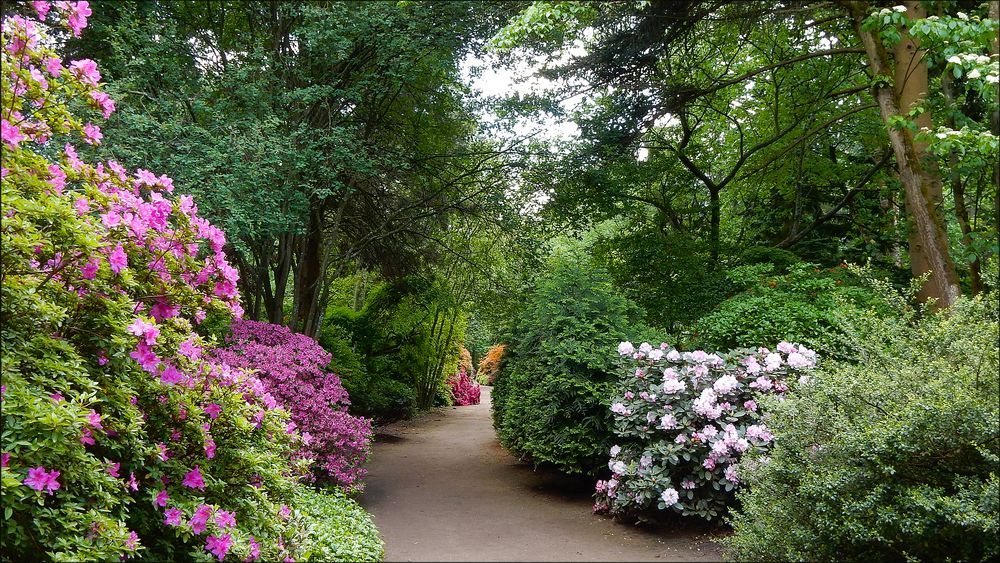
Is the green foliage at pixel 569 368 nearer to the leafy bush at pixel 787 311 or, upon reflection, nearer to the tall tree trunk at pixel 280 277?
the leafy bush at pixel 787 311

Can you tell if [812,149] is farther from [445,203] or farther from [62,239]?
[62,239]

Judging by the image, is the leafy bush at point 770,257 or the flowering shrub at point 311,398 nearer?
the flowering shrub at point 311,398

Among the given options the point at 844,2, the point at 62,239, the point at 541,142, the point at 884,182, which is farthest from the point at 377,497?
the point at 884,182

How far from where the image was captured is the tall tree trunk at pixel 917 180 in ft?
17.7

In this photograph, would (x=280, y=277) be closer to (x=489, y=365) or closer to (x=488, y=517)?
(x=488, y=517)

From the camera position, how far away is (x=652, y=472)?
16.7 ft

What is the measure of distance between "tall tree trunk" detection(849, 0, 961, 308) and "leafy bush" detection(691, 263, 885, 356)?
1.80ft

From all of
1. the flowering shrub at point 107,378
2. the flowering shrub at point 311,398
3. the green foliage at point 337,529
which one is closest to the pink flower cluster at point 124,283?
the flowering shrub at point 107,378

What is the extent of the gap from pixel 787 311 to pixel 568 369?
7.87ft

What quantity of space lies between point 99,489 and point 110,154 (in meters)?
3.46

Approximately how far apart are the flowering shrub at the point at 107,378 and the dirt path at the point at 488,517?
1490 mm

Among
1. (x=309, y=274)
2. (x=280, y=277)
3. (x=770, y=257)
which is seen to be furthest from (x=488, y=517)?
(x=770, y=257)

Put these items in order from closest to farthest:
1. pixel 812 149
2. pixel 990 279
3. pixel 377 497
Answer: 1. pixel 990 279
2. pixel 377 497
3. pixel 812 149

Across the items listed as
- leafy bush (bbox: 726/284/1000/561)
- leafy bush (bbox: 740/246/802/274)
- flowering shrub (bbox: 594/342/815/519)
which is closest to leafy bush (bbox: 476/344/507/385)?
leafy bush (bbox: 740/246/802/274)
